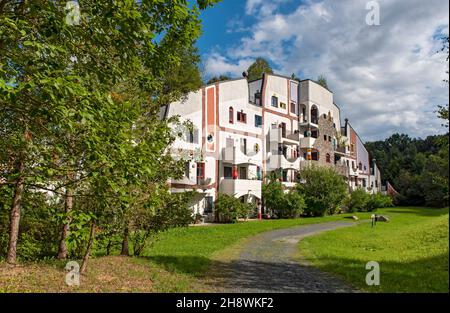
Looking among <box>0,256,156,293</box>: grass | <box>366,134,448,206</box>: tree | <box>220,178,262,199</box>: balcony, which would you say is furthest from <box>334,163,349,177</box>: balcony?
<box>0,256,156,293</box>: grass

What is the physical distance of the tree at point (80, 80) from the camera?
5465 mm

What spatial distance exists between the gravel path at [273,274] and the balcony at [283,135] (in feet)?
78.8

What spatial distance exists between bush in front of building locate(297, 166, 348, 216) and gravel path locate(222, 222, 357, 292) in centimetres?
2288

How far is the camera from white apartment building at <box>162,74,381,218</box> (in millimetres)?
30703

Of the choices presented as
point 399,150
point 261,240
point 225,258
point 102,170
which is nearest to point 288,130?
point 261,240

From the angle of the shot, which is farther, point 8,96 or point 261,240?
point 261,240

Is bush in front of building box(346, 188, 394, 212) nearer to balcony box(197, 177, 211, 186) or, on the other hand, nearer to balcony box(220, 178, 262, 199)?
balcony box(220, 178, 262, 199)

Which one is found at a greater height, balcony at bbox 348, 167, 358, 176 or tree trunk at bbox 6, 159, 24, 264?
balcony at bbox 348, 167, 358, 176

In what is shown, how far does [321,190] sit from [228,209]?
13.0 m

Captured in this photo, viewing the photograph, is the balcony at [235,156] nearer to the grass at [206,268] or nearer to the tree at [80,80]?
the grass at [206,268]

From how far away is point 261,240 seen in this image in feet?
60.8

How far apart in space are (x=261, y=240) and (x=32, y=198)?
40.7ft

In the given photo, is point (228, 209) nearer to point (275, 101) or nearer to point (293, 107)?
point (275, 101)
